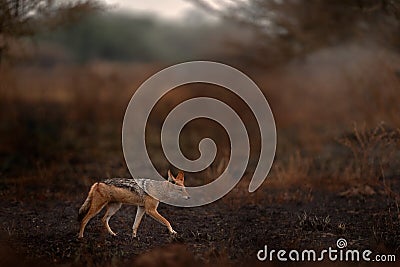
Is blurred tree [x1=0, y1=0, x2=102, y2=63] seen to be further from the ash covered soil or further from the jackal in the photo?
the jackal

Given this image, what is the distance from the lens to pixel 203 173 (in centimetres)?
1048

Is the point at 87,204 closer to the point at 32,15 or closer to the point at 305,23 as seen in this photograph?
the point at 32,15

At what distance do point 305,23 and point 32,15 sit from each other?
237 inches

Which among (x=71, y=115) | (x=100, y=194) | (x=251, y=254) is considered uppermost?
(x=71, y=115)

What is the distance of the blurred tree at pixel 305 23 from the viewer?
13.2m

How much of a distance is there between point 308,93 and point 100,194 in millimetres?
13942

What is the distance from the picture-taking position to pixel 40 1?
10352 millimetres

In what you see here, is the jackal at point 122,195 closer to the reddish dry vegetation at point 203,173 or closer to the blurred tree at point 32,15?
the reddish dry vegetation at point 203,173

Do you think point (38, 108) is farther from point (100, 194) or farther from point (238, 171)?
point (100, 194)

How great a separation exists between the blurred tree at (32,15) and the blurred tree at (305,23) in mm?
2663

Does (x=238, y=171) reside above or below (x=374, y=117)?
below

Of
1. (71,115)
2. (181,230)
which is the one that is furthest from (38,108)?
(181,230)

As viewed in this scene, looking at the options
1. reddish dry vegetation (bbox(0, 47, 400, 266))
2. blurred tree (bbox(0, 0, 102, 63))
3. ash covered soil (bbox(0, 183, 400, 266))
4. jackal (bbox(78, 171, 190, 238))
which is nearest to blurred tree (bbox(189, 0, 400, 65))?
reddish dry vegetation (bbox(0, 47, 400, 266))

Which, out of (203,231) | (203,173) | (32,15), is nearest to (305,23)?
(203,173)
